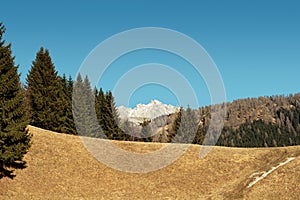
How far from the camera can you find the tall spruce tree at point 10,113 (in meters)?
26.8

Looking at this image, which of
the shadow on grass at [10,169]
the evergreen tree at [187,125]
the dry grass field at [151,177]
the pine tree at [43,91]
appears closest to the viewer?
the dry grass field at [151,177]

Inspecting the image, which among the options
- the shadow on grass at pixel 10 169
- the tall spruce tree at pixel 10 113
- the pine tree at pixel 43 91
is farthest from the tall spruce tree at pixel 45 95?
the tall spruce tree at pixel 10 113

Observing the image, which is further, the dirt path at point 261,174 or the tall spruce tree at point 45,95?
the tall spruce tree at point 45,95

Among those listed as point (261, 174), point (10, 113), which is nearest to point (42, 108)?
point (10, 113)

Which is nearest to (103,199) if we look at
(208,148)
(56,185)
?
(56,185)

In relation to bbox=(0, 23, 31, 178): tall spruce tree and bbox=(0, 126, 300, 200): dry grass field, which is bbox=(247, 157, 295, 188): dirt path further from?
bbox=(0, 23, 31, 178): tall spruce tree

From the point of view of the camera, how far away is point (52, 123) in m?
49.2

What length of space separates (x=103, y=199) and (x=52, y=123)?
78.0ft

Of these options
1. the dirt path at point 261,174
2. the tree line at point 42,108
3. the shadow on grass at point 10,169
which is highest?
the tree line at point 42,108

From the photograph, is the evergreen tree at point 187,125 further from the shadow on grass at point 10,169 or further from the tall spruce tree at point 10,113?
the tall spruce tree at point 10,113

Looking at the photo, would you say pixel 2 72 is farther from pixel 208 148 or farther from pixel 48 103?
pixel 208 148

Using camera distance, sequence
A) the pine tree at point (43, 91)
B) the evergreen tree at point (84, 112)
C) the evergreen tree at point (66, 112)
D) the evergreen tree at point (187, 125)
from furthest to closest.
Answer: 1. the evergreen tree at point (187, 125)
2. the evergreen tree at point (84, 112)
3. the evergreen tree at point (66, 112)
4. the pine tree at point (43, 91)

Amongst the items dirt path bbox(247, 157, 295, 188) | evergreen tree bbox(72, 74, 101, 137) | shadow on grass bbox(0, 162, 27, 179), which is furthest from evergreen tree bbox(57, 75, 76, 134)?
dirt path bbox(247, 157, 295, 188)

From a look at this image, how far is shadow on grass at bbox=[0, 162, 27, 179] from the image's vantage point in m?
29.7
